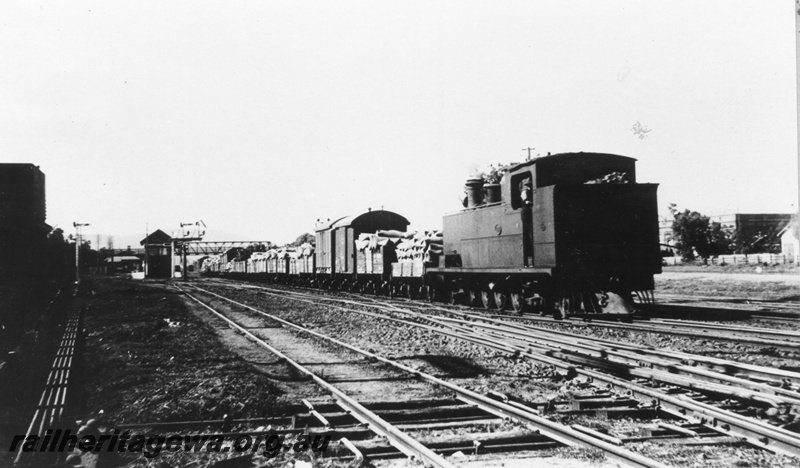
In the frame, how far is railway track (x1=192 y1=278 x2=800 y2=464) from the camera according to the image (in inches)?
171

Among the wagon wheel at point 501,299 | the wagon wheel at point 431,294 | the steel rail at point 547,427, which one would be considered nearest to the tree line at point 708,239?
the wagon wheel at point 431,294

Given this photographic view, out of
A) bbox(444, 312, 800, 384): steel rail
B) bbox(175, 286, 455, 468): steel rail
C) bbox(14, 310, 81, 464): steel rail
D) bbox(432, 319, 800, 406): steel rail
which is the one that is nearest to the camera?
bbox(175, 286, 455, 468): steel rail

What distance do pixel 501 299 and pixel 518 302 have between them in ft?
2.15

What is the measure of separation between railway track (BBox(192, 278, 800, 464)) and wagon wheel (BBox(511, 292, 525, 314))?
365 centimetres

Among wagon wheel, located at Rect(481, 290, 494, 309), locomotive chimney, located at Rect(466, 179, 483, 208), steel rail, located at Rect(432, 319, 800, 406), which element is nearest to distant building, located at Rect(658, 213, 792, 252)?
locomotive chimney, located at Rect(466, 179, 483, 208)

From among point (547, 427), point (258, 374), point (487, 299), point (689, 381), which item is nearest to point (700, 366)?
point (689, 381)

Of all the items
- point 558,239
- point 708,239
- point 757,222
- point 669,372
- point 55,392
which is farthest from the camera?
point 757,222

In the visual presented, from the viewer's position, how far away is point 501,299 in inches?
530

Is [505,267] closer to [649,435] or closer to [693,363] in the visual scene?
[693,363]

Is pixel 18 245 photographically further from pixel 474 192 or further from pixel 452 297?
pixel 452 297

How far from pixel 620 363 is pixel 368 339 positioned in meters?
4.86

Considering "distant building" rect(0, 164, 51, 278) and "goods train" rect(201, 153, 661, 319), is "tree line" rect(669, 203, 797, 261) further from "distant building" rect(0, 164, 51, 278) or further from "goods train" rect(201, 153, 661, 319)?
"distant building" rect(0, 164, 51, 278)

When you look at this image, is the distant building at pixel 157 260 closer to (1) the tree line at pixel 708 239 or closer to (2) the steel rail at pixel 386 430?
(1) the tree line at pixel 708 239

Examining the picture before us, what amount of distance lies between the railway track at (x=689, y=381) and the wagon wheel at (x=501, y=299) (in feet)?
14.4
